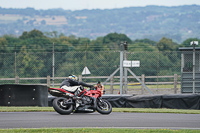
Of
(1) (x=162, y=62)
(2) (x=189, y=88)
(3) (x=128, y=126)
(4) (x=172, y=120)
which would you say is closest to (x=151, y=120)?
(4) (x=172, y=120)

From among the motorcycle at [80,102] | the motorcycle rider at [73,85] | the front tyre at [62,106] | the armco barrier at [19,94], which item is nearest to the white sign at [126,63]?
the armco barrier at [19,94]

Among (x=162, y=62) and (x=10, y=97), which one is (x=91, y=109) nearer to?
(x=10, y=97)

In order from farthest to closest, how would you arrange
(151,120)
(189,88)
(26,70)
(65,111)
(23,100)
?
(26,70), (189,88), (23,100), (65,111), (151,120)

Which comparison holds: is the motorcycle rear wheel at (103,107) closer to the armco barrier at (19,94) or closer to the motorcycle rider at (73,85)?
the motorcycle rider at (73,85)

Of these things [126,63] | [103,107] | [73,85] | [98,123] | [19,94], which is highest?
[126,63]

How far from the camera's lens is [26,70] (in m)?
37.7

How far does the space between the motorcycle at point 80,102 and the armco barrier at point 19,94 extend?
385cm

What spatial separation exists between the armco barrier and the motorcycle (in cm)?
385

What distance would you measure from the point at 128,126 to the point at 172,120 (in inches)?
76.8

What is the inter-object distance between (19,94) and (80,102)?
14.8 ft

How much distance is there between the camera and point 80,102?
13.9m

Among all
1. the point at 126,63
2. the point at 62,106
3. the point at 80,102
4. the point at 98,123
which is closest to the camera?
the point at 98,123

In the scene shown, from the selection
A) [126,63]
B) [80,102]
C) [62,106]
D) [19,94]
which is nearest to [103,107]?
[80,102]

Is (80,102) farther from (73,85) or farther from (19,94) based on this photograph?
(19,94)
